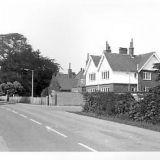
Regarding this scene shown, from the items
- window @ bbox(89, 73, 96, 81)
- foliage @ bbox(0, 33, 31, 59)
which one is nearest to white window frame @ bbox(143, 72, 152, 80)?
window @ bbox(89, 73, 96, 81)

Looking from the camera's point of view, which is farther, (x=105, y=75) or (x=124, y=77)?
(x=105, y=75)

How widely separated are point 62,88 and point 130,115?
54.9 meters

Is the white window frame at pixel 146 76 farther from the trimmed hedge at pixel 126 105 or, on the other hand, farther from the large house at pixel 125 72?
the trimmed hedge at pixel 126 105

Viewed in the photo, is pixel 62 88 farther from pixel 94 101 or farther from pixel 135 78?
pixel 94 101

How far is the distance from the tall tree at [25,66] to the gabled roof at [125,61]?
1095 centimetres

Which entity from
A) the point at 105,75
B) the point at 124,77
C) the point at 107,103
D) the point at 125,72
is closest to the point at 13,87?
the point at 107,103

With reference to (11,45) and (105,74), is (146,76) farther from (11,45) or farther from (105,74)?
(11,45)

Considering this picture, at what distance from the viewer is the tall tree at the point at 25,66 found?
24.8 ft

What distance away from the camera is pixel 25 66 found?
19984 millimetres

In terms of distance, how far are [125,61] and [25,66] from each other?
1469 inches
